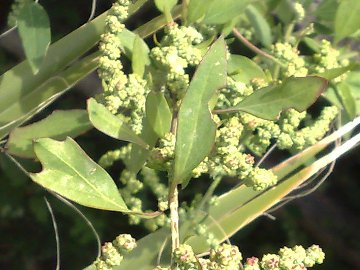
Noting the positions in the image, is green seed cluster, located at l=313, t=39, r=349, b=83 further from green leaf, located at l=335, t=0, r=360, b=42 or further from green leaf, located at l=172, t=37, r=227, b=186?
green leaf, located at l=172, t=37, r=227, b=186

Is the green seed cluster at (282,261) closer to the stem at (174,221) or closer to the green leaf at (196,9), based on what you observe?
the stem at (174,221)

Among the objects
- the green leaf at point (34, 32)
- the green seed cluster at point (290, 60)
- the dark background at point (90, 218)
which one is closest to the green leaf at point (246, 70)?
the green seed cluster at point (290, 60)

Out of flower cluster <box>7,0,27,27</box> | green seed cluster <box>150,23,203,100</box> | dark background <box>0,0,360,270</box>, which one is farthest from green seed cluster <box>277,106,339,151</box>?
dark background <box>0,0,360,270</box>

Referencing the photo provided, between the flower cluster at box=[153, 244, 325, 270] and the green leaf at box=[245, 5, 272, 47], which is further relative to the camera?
the green leaf at box=[245, 5, 272, 47]

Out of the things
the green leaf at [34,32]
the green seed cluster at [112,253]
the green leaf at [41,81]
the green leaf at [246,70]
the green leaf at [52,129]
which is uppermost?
the green leaf at [34,32]

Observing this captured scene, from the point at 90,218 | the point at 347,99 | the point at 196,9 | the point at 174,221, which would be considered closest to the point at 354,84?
the point at 347,99
